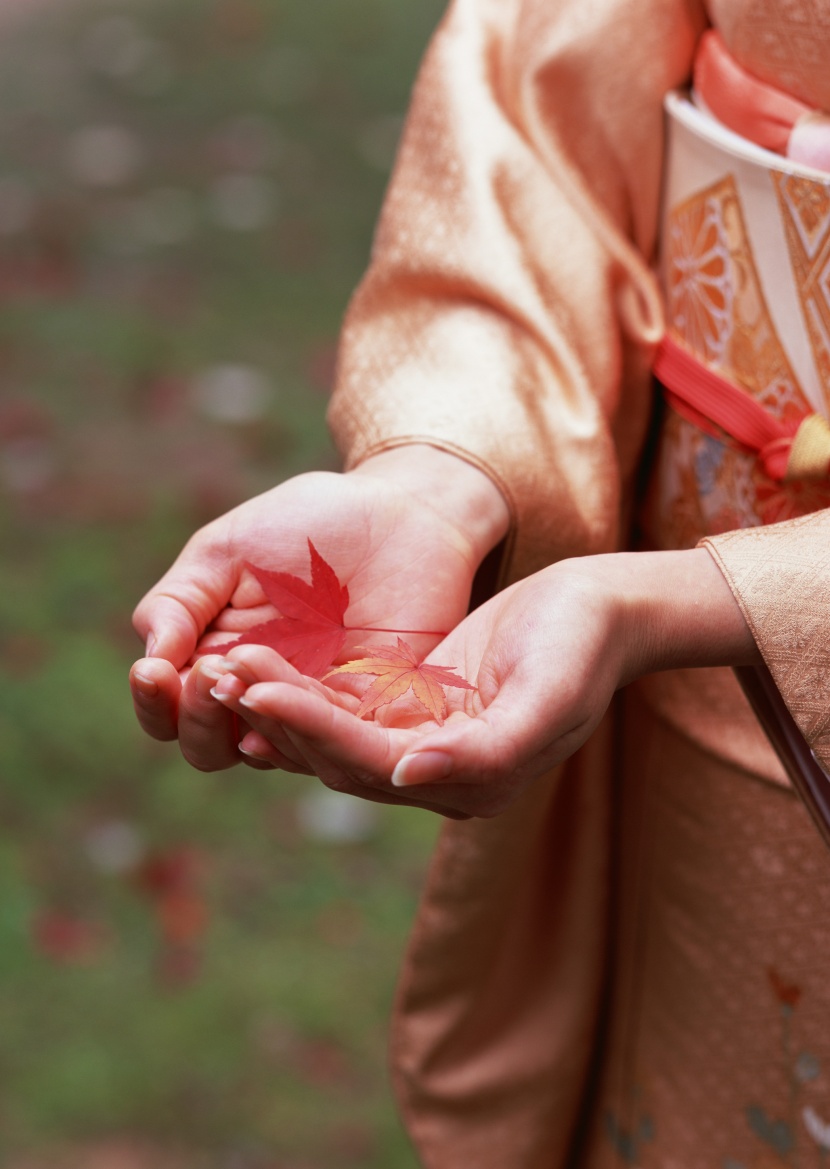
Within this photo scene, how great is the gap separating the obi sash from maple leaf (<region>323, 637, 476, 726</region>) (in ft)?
0.66

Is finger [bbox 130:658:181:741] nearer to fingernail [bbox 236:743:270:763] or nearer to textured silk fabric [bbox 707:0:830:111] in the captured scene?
fingernail [bbox 236:743:270:763]

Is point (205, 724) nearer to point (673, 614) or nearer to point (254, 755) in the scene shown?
point (254, 755)

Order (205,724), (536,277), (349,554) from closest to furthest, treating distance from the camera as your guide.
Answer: (205,724)
(349,554)
(536,277)

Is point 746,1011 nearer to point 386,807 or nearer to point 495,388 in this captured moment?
point 495,388

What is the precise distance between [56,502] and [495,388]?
6.41 feet

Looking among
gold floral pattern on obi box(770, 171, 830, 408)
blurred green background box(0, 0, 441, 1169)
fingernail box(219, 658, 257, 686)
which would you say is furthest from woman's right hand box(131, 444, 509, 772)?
blurred green background box(0, 0, 441, 1169)

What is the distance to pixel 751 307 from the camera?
90cm

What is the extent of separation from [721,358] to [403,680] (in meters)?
0.35

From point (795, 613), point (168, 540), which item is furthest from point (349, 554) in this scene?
point (168, 540)

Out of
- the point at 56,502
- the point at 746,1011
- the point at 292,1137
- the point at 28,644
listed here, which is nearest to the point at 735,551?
the point at 746,1011

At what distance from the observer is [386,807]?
6.92ft

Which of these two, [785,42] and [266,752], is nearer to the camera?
[266,752]

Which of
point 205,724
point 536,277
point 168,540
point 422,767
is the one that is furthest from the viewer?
point 168,540

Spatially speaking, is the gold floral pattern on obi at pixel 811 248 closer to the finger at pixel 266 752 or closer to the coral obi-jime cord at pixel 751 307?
the coral obi-jime cord at pixel 751 307
